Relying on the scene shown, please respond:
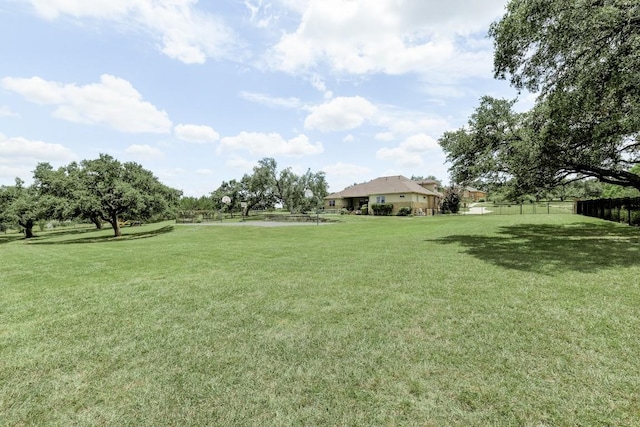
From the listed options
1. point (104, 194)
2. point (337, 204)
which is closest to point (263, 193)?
point (337, 204)

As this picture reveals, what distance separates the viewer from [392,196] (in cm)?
4425

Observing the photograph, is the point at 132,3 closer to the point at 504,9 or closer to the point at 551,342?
the point at 504,9

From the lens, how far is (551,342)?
382 cm

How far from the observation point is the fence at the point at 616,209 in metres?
Result: 18.0

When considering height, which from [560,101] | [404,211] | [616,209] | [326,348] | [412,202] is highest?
[560,101]

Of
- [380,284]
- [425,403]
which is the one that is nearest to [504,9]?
[380,284]

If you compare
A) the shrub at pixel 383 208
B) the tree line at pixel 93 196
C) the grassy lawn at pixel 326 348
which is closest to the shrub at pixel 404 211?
the shrub at pixel 383 208

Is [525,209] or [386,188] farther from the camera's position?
[386,188]

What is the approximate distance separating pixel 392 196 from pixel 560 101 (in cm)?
3390

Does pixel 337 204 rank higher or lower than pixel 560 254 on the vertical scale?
higher

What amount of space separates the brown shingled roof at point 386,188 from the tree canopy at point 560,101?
27.8 metres

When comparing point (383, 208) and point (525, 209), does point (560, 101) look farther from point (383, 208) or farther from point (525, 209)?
point (525, 209)

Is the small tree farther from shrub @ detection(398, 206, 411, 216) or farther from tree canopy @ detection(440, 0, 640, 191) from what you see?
tree canopy @ detection(440, 0, 640, 191)

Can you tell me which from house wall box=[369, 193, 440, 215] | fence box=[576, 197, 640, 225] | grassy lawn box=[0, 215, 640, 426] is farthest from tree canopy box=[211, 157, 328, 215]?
grassy lawn box=[0, 215, 640, 426]
